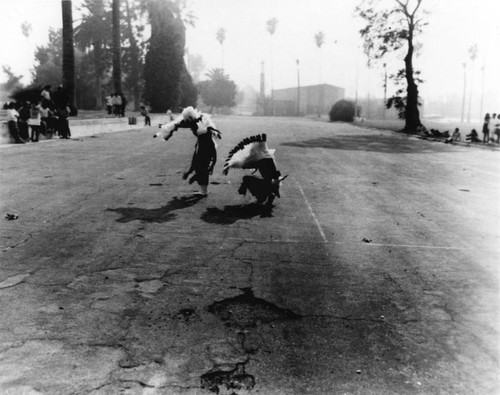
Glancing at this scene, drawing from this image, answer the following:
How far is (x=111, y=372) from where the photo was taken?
336cm

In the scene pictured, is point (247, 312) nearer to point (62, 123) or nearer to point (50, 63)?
point (62, 123)

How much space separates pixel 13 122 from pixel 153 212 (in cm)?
1392

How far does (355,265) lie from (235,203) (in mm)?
3867

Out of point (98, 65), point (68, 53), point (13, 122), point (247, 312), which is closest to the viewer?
point (247, 312)

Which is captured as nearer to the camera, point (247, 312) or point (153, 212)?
point (247, 312)

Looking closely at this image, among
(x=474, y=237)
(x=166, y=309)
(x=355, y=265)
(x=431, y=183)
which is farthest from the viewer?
(x=431, y=183)

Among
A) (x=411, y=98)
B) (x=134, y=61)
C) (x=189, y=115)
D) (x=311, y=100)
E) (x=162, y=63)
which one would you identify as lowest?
(x=189, y=115)

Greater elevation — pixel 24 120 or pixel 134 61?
pixel 134 61

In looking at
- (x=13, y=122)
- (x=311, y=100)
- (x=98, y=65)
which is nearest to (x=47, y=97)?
Result: (x=13, y=122)

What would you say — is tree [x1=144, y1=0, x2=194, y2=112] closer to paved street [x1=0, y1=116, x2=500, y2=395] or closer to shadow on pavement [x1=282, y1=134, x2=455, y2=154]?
shadow on pavement [x1=282, y1=134, x2=455, y2=154]

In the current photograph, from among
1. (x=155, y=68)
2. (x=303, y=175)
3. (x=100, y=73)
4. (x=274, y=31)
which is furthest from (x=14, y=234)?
(x=274, y=31)

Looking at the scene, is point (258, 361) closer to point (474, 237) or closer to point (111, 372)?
point (111, 372)

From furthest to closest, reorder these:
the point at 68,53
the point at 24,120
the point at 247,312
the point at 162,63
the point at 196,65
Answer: the point at 196,65, the point at 162,63, the point at 68,53, the point at 24,120, the point at 247,312

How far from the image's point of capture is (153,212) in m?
8.26
